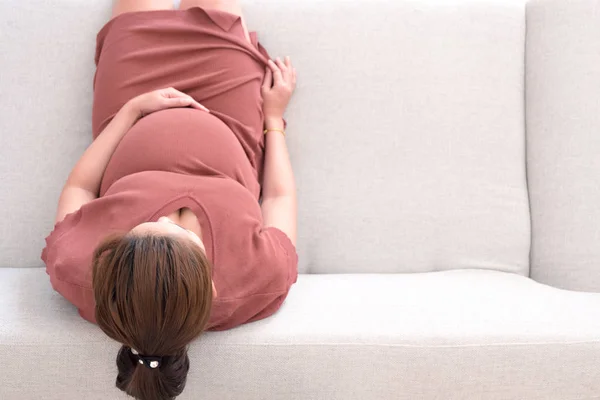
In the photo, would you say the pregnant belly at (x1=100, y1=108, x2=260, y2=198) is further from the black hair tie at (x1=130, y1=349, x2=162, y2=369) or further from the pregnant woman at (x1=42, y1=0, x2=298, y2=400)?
the black hair tie at (x1=130, y1=349, x2=162, y2=369)

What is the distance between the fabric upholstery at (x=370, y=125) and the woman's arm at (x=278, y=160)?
5 centimetres

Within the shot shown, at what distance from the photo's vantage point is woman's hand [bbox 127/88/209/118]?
147cm

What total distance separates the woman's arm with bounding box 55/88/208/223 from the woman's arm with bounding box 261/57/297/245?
200 millimetres

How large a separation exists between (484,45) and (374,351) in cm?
95

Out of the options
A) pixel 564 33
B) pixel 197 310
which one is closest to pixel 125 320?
pixel 197 310

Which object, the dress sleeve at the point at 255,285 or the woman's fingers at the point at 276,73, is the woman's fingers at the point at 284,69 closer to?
the woman's fingers at the point at 276,73

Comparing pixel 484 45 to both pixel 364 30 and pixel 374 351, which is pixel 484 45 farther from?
pixel 374 351

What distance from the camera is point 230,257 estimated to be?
1.18 metres

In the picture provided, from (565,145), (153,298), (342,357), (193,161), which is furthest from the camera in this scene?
(565,145)

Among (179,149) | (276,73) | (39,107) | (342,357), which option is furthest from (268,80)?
(342,357)

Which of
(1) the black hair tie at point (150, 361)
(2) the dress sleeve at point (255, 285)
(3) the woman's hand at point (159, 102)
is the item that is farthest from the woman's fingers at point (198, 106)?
(1) the black hair tie at point (150, 361)

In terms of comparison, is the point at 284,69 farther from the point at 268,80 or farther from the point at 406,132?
the point at 406,132

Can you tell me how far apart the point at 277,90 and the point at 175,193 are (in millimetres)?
509

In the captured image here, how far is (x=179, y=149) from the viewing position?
53.8 inches
